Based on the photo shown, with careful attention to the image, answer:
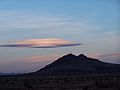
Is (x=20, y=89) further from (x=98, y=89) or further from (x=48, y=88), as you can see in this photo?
(x=98, y=89)

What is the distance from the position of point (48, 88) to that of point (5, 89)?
6.08m

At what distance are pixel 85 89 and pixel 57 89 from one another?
3878mm

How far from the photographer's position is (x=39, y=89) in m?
51.6

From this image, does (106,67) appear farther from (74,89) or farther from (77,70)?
(74,89)

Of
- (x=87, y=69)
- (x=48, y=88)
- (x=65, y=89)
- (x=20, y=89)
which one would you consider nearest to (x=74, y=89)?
(x=65, y=89)

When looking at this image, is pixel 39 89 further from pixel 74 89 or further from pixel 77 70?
pixel 77 70

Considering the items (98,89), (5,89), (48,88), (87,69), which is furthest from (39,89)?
(87,69)

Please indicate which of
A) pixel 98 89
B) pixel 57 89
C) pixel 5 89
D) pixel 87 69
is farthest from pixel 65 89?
pixel 87 69

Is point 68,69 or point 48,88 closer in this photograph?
point 48,88

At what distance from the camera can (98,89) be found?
48.8 meters

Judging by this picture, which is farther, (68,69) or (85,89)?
(68,69)

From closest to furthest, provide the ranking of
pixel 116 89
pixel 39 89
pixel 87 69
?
1. pixel 116 89
2. pixel 39 89
3. pixel 87 69

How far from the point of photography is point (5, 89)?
52.1m

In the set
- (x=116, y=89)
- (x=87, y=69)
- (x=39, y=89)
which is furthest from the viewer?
(x=87, y=69)
